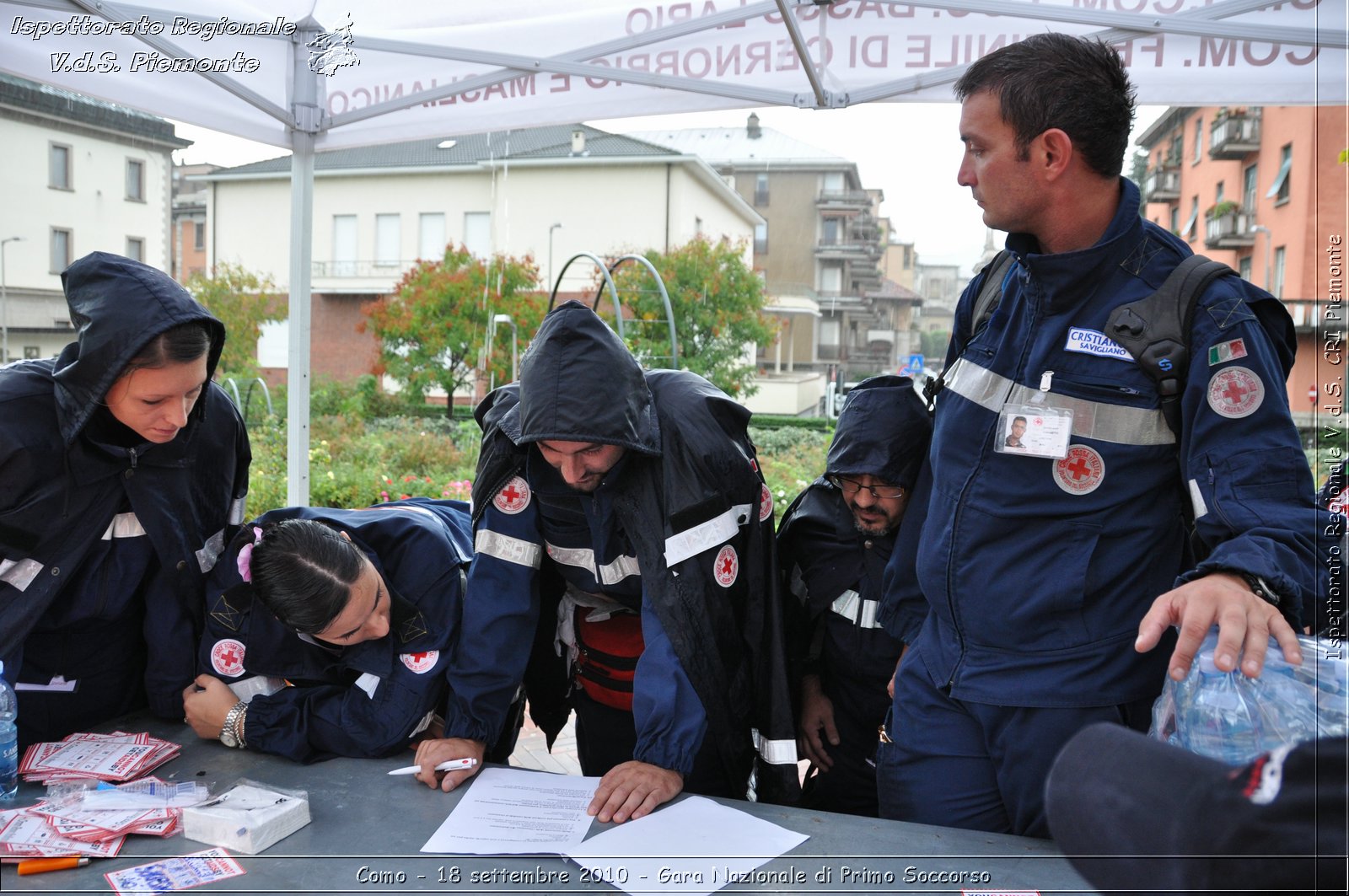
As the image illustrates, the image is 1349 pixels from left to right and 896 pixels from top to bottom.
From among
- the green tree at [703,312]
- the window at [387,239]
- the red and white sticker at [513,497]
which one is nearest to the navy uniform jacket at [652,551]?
the red and white sticker at [513,497]

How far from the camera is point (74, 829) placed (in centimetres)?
180

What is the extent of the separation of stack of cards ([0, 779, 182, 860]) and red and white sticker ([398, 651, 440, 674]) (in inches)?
21.8

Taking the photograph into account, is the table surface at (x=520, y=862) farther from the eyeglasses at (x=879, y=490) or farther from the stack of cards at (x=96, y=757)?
the eyeglasses at (x=879, y=490)

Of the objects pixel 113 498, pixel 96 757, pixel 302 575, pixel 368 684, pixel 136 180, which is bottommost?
pixel 96 757

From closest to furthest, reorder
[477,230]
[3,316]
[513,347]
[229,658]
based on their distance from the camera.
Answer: [229,658], [3,316], [513,347], [477,230]

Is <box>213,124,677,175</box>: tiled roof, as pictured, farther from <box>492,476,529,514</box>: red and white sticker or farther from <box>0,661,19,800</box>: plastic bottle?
<box>0,661,19,800</box>: plastic bottle

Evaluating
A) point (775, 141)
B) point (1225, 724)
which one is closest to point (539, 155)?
point (775, 141)

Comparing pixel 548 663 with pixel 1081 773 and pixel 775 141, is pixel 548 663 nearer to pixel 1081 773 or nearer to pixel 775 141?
pixel 1081 773

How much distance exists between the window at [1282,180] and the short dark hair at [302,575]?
41.1 feet

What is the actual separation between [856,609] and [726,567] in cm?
41

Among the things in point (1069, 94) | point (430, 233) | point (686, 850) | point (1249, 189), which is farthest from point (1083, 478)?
point (430, 233)

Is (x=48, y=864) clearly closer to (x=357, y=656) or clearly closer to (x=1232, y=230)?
(x=357, y=656)

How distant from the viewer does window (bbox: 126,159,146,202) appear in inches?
521

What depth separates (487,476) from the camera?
2236 mm
